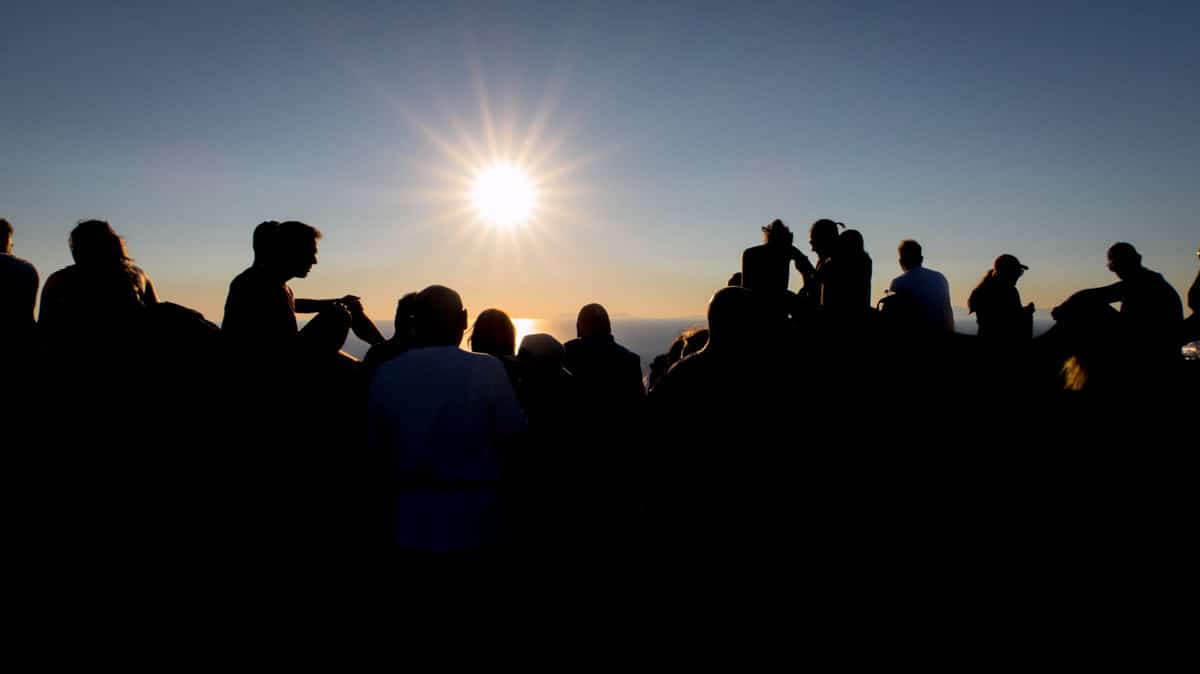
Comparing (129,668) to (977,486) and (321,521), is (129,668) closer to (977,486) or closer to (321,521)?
(321,521)

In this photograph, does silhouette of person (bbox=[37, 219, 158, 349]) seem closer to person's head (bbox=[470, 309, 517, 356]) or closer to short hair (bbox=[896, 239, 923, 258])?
person's head (bbox=[470, 309, 517, 356])

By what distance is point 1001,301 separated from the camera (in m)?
7.52

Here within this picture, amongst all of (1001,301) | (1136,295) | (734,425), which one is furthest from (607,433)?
(1136,295)

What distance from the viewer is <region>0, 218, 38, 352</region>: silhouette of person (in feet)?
17.0

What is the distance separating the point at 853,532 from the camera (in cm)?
415

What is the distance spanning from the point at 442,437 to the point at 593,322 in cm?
297

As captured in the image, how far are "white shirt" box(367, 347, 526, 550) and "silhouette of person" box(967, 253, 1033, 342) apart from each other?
6.71m

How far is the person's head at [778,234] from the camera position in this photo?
6.68 meters

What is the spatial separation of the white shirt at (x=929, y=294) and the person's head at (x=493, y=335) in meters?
5.06

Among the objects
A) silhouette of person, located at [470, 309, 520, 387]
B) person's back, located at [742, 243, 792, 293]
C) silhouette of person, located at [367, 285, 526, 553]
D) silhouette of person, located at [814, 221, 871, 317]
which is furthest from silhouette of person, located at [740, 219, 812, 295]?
silhouette of person, located at [367, 285, 526, 553]

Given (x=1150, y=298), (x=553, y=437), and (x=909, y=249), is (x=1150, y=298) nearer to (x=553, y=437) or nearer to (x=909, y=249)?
(x=909, y=249)

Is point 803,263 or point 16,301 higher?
point 803,263

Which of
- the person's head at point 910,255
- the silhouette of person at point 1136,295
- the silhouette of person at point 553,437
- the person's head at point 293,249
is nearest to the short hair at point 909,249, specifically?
the person's head at point 910,255

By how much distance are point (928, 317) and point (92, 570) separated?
27.4 ft
